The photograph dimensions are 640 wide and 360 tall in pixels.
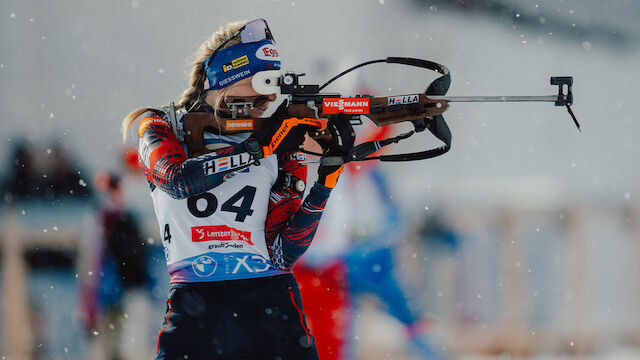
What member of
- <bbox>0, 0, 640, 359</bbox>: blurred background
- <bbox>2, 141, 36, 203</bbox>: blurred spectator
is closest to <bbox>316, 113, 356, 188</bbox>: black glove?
<bbox>0, 0, 640, 359</bbox>: blurred background

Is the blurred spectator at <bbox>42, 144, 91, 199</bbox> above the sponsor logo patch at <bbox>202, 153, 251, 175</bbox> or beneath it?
above

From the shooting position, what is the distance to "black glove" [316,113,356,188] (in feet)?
5.73

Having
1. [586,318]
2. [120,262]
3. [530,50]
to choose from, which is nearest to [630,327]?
[586,318]

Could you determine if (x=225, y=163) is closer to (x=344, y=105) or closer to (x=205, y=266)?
(x=205, y=266)

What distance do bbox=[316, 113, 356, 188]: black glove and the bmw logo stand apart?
34 centimetres

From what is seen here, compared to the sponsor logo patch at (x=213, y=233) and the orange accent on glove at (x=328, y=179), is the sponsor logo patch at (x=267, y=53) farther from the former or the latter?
the sponsor logo patch at (x=213, y=233)

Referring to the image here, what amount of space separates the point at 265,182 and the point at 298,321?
14.4 inches

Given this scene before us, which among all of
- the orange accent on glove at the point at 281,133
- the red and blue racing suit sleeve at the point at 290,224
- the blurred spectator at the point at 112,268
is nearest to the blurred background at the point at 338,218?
the blurred spectator at the point at 112,268

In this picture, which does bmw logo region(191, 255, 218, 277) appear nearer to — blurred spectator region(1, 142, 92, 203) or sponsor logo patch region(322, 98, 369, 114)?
sponsor logo patch region(322, 98, 369, 114)

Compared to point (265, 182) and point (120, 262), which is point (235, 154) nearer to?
point (265, 182)

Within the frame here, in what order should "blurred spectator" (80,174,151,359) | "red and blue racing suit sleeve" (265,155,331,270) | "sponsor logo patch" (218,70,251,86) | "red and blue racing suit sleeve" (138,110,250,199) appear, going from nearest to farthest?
"red and blue racing suit sleeve" (138,110,250,199), "red and blue racing suit sleeve" (265,155,331,270), "sponsor logo patch" (218,70,251,86), "blurred spectator" (80,174,151,359)

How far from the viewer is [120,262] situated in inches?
158

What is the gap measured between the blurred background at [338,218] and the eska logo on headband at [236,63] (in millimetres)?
2173

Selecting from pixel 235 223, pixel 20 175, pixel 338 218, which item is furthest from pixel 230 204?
pixel 20 175
